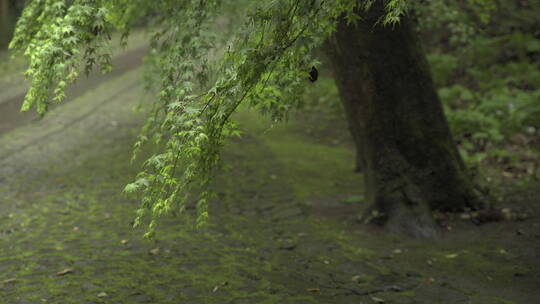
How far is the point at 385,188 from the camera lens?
6.44 meters

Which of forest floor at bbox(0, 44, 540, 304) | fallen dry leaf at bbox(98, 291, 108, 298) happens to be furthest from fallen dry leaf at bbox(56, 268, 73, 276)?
fallen dry leaf at bbox(98, 291, 108, 298)

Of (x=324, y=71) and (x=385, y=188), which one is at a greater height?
(x=324, y=71)

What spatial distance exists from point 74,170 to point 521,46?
929 cm

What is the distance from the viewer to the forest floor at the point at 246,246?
479 centimetres

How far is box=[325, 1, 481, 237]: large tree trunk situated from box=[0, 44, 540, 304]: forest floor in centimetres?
33

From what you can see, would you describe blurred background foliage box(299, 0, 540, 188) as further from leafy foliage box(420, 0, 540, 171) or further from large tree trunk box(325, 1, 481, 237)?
large tree trunk box(325, 1, 481, 237)

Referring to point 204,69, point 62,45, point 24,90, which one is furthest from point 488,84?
point 24,90

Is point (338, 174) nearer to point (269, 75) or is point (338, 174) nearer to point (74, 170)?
point (74, 170)

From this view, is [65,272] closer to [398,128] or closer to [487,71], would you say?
[398,128]

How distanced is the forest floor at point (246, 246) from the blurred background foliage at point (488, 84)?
1.64 meters

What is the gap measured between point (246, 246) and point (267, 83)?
2.85 metres

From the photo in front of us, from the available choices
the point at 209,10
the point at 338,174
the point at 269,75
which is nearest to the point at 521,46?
the point at 338,174

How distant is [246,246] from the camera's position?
5980mm

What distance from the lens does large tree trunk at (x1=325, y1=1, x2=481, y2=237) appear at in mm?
6039
